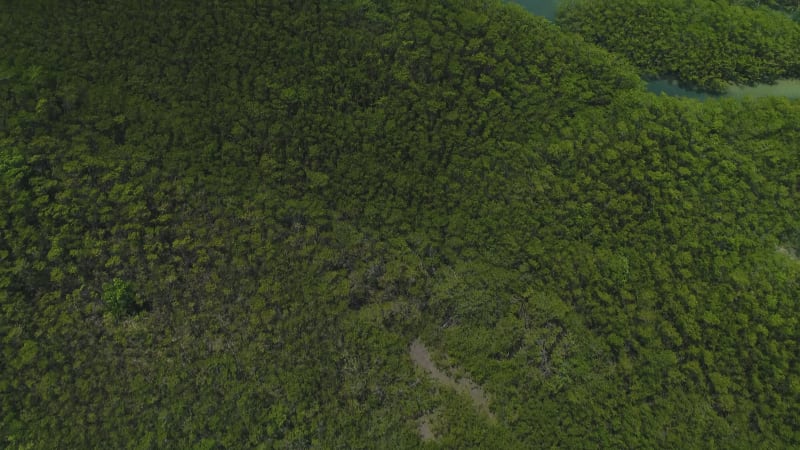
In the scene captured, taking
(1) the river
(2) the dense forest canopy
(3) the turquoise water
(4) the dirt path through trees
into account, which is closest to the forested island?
(4) the dirt path through trees

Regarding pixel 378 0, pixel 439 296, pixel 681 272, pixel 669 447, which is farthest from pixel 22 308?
pixel 681 272

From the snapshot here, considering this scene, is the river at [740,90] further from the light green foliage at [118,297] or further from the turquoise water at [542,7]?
the light green foliage at [118,297]

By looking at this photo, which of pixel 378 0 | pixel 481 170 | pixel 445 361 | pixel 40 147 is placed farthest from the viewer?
pixel 378 0

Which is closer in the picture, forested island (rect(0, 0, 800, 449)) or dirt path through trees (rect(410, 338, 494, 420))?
forested island (rect(0, 0, 800, 449))

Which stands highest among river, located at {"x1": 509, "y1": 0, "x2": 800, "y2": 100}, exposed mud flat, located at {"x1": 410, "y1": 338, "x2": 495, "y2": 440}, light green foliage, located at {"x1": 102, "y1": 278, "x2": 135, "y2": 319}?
river, located at {"x1": 509, "y1": 0, "x2": 800, "y2": 100}

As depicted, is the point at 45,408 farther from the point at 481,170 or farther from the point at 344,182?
the point at 481,170

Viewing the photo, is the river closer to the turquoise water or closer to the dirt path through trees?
the turquoise water

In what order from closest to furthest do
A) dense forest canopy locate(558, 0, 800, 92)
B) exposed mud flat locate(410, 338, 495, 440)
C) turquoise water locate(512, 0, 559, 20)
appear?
1. exposed mud flat locate(410, 338, 495, 440)
2. dense forest canopy locate(558, 0, 800, 92)
3. turquoise water locate(512, 0, 559, 20)
